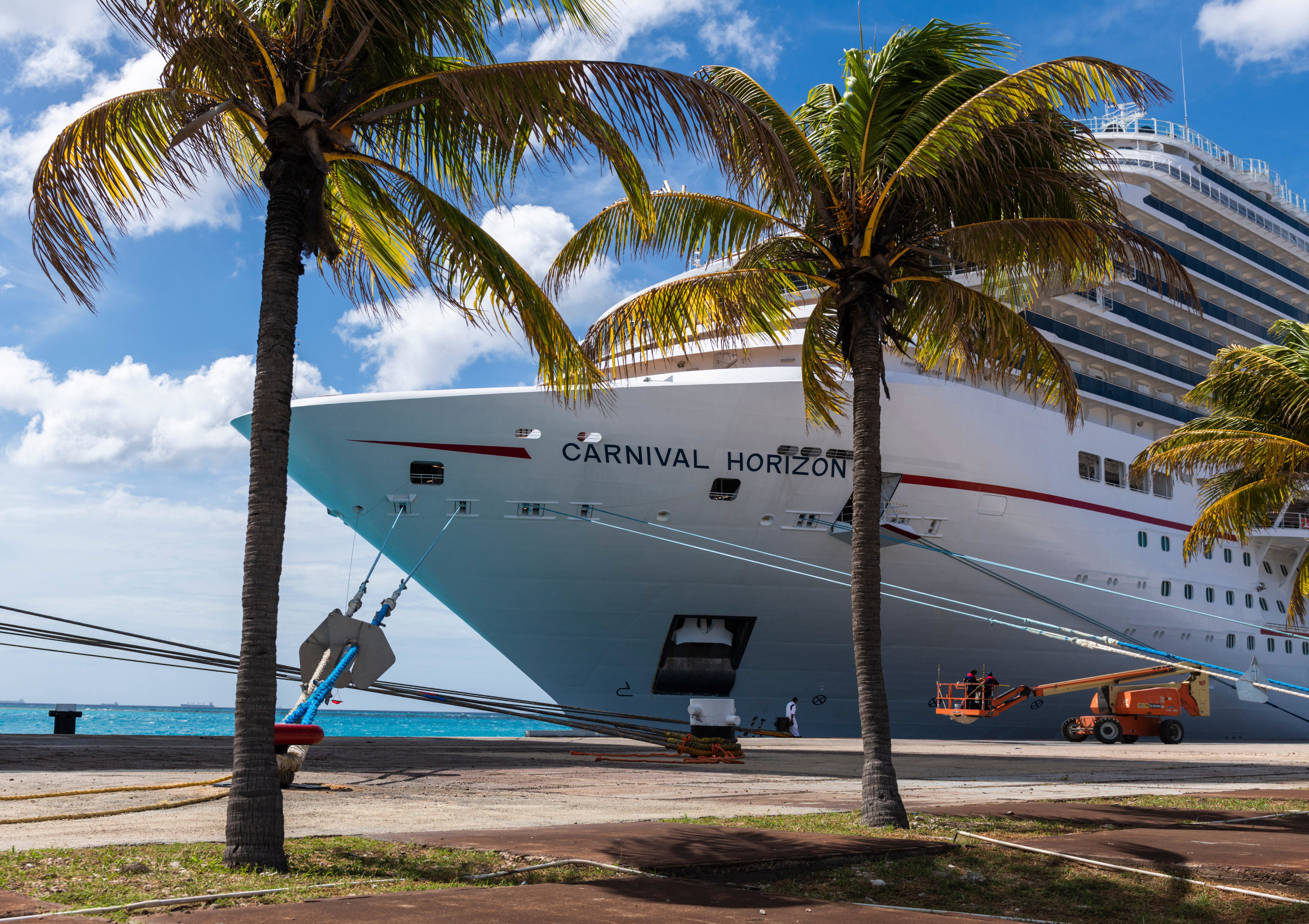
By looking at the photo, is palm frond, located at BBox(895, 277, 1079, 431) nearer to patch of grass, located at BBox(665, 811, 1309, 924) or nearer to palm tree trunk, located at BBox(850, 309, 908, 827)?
palm tree trunk, located at BBox(850, 309, 908, 827)

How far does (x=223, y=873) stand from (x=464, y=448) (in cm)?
1199

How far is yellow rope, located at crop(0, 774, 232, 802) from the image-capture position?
23.7 feet

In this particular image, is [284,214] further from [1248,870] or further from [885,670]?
[885,670]

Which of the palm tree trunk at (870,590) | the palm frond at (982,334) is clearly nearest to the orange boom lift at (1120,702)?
the palm frond at (982,334)

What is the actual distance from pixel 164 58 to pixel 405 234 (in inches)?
101

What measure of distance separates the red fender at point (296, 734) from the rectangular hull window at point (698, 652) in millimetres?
10311

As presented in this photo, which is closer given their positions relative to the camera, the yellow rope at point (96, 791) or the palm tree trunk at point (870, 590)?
the yellow rope at point (96, 791)

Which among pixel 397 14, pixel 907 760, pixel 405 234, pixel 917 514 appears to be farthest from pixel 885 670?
pixel 397 14

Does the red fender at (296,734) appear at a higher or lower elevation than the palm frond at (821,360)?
lower

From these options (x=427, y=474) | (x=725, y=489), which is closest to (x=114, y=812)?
(x=427, y=474)

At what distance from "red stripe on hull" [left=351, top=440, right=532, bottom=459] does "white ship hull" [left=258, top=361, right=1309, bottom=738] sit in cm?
3

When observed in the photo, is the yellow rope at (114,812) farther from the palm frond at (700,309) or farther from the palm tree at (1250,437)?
the palm tree at (1250,437)

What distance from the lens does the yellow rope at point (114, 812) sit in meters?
6.32

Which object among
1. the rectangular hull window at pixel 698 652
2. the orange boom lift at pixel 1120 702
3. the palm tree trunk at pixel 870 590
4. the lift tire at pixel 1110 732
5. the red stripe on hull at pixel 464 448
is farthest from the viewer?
the lift tire at pixel 1110 732
